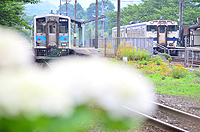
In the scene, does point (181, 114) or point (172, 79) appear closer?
point (181, 114)

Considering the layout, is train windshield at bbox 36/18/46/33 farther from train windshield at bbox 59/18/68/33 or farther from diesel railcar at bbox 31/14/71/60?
train windshield at bbox 59/18/68/33

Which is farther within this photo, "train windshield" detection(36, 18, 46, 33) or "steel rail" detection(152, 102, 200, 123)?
"train windshield" detection(36, 18, 46, 33)

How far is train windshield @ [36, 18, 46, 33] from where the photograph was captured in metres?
21.0

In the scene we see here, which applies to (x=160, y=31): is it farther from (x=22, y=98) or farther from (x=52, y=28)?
(x=22, y=98)

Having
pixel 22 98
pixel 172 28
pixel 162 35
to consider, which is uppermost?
pixel 172 28

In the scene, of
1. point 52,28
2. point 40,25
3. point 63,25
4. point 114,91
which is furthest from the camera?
point 63,25

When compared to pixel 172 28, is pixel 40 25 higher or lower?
lower

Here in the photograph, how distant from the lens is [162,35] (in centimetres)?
2677

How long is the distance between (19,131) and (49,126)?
0.34 meters

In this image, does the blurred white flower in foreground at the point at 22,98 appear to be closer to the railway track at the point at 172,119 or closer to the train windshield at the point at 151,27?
the railway track at the point at 172,119

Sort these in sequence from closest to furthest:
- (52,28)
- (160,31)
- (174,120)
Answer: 1. (174,120)
2. (52,28)
3. (160,31)

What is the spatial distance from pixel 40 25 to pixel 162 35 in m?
12.1

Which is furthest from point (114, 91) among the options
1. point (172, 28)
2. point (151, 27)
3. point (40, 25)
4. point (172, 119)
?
point (172, 28)

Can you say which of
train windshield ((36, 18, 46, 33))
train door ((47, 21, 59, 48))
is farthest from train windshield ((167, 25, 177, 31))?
train windshield ((36, 18, 46, 33))
